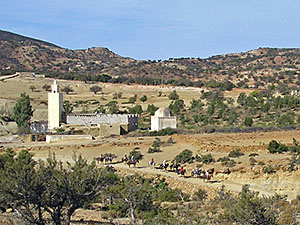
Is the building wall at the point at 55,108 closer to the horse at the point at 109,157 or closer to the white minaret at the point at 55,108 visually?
the white minaret at the point at 55,108

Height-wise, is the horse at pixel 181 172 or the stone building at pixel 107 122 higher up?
the stone building at pixel 107 122

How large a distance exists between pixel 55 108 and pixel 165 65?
68.5 m

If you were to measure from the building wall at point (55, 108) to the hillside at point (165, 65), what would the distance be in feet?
123

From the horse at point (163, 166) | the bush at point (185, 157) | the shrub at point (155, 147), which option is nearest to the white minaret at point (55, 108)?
the shrub at point (155, 147)

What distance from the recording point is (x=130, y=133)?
42812 mm

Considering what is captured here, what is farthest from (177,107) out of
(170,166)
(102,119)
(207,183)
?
(207,183)

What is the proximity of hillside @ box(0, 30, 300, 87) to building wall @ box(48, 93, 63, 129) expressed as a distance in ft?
123

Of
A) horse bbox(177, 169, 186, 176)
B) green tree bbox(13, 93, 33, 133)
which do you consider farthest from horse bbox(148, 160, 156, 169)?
green tree bbox(13, 93, 33, 133)

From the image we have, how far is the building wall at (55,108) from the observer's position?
44.3m

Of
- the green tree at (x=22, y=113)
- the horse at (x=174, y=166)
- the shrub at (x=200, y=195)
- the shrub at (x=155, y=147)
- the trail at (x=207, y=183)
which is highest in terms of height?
the green tree at (x=22, y=113)

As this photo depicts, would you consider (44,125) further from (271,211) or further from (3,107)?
(271,211)

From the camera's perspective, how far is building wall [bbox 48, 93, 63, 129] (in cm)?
4434

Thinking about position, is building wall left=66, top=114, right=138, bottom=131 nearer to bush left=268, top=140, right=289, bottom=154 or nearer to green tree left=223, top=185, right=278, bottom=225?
bush left=268, top=140, right=289, bottom=154

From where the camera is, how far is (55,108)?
4444cm
